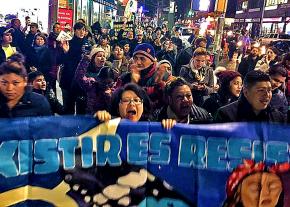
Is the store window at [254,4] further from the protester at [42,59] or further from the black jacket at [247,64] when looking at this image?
the protester at [42,59]

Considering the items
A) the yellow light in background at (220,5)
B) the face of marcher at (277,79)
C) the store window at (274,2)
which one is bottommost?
the face of marcher at (277,79)

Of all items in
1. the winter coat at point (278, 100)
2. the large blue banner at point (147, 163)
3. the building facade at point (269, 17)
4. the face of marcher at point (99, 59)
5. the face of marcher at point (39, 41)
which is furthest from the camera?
the building facade at point (269, 17)

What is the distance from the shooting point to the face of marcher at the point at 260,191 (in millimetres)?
3314

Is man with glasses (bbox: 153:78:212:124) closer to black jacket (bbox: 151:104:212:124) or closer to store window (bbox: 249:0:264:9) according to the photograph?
black jacket (bbox: 151:104:212:124)

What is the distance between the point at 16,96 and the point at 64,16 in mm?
11370

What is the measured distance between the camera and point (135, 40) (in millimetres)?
12531

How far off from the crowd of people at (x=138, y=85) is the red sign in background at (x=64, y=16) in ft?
13.0

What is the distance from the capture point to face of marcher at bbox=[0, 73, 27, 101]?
3.58 metres

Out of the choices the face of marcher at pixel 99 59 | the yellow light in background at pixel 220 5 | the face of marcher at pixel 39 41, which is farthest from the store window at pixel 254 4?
the face of marcher at pixel 99 59

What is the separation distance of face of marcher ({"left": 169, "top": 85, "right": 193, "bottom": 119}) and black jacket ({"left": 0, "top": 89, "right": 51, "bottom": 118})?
1.09 metres

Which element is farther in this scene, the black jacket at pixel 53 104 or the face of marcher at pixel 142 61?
the face of marcher at pixel 142 61

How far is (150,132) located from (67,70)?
430 cm

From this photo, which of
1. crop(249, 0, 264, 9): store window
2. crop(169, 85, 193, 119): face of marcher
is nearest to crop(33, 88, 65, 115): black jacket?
crop(169, 85, 193, 119): face of marcher

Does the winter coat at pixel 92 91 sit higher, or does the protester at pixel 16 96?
the protester at pixel 16 96
